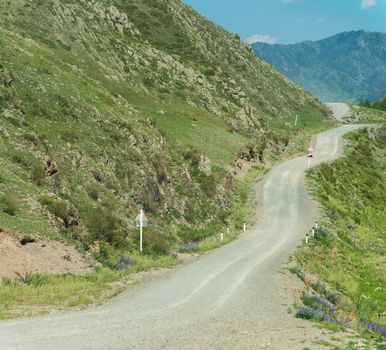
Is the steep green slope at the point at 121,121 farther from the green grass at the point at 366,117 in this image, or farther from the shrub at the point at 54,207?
the green grass at the point at 366,117

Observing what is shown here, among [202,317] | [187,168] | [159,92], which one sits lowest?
[202,317]

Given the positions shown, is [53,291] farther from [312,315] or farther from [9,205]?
[312,315]

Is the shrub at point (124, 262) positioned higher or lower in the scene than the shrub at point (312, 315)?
lower

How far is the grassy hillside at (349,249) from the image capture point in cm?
2184

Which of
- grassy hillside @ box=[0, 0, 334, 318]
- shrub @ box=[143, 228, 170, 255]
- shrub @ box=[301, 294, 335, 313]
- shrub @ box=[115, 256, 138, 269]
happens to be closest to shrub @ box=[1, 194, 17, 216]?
grassy hillside @ box=[0, 0, 334, 318]

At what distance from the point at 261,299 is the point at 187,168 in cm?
2770

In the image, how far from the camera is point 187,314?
17.0m

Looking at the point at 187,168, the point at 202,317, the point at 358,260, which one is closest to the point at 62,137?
the point at 187,168

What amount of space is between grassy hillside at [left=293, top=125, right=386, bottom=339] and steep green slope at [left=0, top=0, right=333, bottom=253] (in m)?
9.01

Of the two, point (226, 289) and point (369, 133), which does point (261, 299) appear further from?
point (369, 133)

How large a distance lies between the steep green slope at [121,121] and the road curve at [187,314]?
4.96m

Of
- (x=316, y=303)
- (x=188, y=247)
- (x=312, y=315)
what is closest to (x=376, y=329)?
(x=316, y=303)

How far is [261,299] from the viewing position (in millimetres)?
19906

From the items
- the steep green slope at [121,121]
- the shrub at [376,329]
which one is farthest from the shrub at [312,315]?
the steep green slope at [121,121]
